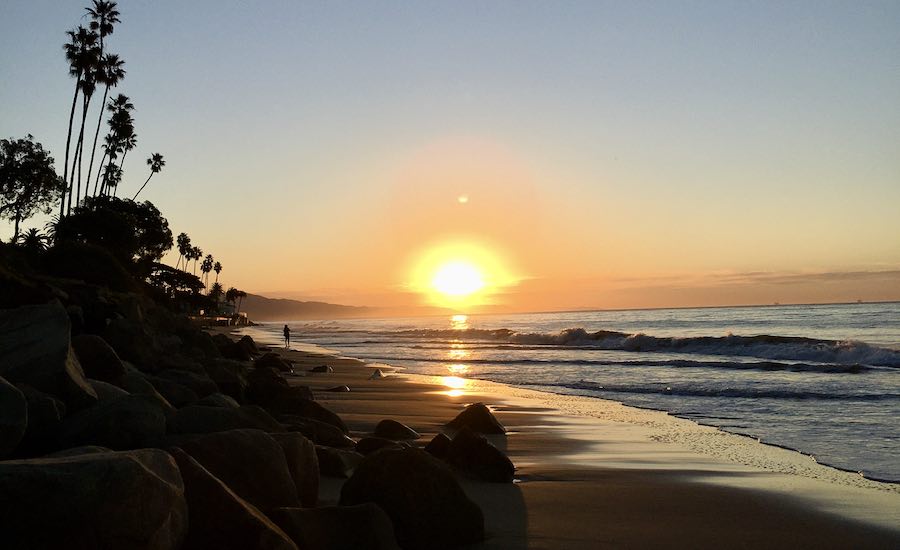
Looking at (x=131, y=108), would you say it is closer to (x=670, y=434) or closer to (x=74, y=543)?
(x=670, y=434)

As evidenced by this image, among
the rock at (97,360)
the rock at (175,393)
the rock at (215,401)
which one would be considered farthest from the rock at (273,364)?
the rock at (215,401)

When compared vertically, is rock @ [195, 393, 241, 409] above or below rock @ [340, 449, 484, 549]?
above

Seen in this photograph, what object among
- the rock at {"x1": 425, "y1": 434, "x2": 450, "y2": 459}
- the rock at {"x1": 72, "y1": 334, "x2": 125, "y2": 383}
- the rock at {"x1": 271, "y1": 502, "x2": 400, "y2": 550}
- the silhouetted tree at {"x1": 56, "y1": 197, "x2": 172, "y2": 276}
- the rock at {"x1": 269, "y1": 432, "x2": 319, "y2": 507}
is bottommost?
the rock at {"x1": 425, "y1": 434, "x2": 450, "y2": 459}

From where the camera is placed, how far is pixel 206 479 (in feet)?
13.5

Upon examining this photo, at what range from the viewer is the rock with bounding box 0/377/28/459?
4.37 meters

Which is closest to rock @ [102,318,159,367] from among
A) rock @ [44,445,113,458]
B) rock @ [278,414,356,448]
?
rock @ [278,414,356,448]

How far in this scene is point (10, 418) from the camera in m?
4.40

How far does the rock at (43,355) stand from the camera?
5.85m

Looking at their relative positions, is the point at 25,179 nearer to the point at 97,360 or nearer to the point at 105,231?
the point at 105,231

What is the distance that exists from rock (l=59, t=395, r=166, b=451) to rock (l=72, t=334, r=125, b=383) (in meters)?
2.91

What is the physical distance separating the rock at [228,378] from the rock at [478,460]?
5.06 m

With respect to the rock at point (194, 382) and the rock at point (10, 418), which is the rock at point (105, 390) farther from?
the rock at point (194, 382)

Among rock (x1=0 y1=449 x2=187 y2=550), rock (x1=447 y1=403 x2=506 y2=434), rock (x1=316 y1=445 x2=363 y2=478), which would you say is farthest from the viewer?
rock (x1=447 y1=403 x2=506 y2=434)

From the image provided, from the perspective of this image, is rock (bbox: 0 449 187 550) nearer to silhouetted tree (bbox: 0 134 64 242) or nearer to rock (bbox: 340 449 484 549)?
rock (bbox: 340 449 484 549)
